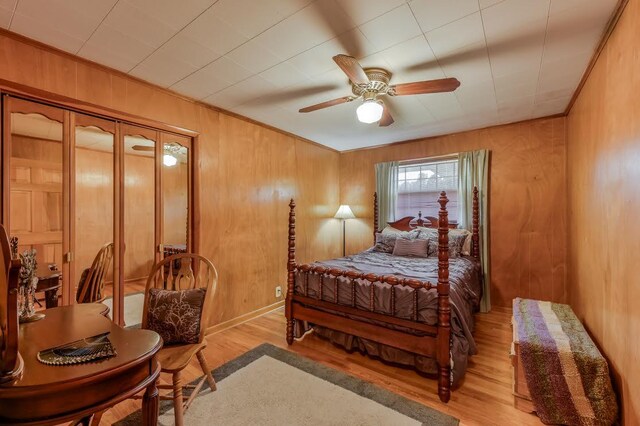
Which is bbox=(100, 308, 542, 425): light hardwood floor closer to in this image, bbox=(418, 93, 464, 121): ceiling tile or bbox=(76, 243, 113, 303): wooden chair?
bbox=(76, 243, 113, 303): wooden chair

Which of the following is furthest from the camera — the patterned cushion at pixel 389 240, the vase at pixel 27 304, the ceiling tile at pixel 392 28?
the patterned cushion at pixel 389 240

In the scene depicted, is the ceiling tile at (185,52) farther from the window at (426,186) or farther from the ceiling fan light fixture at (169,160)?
the window at (426,186)

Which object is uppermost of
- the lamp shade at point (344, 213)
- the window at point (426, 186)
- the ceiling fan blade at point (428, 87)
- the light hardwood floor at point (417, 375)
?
the ceiling fan blade at point (428, 87)

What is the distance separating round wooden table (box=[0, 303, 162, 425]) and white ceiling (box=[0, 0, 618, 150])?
1769 mm

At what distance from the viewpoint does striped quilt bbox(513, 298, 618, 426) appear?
174cm

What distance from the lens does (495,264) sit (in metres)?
3.91

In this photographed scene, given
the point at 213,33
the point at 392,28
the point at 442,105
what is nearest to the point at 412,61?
the point at 392,28

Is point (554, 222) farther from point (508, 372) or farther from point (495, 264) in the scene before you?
point (508, 372)

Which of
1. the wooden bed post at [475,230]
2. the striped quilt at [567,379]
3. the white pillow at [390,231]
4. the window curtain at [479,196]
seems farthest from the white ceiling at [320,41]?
the striped quilt at [567,379]

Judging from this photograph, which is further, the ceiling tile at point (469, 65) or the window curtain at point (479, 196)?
the window curtain at point (479, 196)

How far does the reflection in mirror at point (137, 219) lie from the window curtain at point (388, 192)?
3270 millimetres

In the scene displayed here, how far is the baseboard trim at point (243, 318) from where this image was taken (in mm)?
3201

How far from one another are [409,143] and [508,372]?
3.28 meters

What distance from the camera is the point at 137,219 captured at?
8.75 feet
